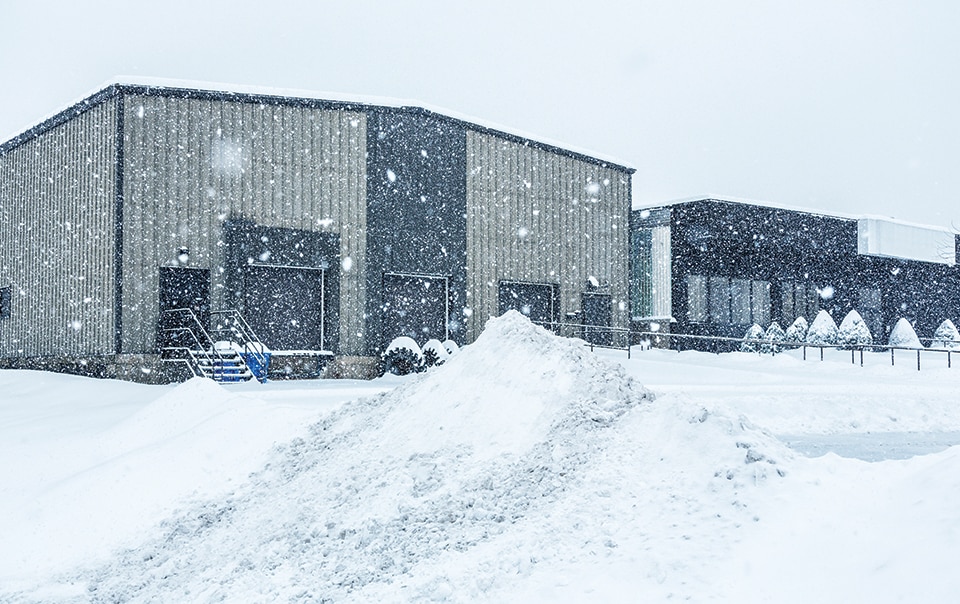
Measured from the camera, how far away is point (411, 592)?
16.7 ft

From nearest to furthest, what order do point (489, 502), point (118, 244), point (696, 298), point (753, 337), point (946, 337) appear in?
point (489, 502)
point (118, 244)
point (753, 337)
point (696, 298)
point (946, 337)

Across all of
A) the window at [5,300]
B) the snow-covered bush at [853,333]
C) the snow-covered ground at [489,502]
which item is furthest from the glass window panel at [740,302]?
the window at [5,300]

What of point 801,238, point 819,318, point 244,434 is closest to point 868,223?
point 801,238

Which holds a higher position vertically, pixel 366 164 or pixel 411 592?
pixel 366 164

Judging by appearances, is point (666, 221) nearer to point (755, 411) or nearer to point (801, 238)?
point (801, 238)

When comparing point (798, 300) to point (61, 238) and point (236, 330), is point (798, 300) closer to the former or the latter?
point (236, 330)

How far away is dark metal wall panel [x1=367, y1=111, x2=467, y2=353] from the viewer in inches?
834

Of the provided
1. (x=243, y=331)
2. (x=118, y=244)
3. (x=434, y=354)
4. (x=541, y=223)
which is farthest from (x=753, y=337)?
(x=118, y=244)

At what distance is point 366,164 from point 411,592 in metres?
17.0

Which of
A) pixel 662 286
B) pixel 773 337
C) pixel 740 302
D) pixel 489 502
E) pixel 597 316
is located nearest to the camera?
pixel 489 502

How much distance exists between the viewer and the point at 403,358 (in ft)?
66.9

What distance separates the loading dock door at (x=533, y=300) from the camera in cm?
2405

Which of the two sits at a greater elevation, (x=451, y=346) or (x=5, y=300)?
(x=5, y=300)

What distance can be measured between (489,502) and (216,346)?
537 inches
